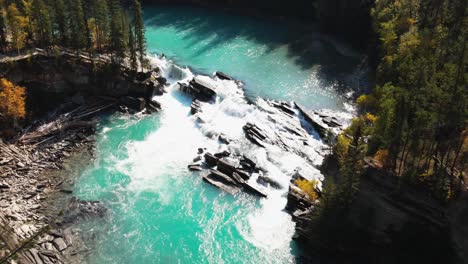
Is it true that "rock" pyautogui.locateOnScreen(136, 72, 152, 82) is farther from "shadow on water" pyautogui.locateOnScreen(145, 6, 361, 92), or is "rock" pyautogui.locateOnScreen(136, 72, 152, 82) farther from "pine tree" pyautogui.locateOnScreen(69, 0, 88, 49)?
"shadow on water" pyautogui.locateOnScreen(145, 6, 361, 92)

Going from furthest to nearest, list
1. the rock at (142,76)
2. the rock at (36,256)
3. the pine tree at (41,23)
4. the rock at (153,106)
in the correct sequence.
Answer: the rock at (142,76)
the rock at (153,106)
the pine tree at (41,23)
the rock at (36,256)

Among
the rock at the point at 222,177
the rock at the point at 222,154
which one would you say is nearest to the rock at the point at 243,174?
the rock at the point at 222,177

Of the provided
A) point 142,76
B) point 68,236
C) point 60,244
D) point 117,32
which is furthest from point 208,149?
point 117,32

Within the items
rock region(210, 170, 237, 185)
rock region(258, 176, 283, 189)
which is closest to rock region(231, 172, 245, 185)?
rock region(210, 170, 237, 185)

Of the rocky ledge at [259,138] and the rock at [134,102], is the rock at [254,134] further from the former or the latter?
the rock at [134,102]

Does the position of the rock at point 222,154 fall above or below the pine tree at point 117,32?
Result: below

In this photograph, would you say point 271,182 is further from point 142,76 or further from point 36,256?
point 142,76

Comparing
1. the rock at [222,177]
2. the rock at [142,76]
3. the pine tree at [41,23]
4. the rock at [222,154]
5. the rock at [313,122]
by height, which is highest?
the pine tree at [41,23]
